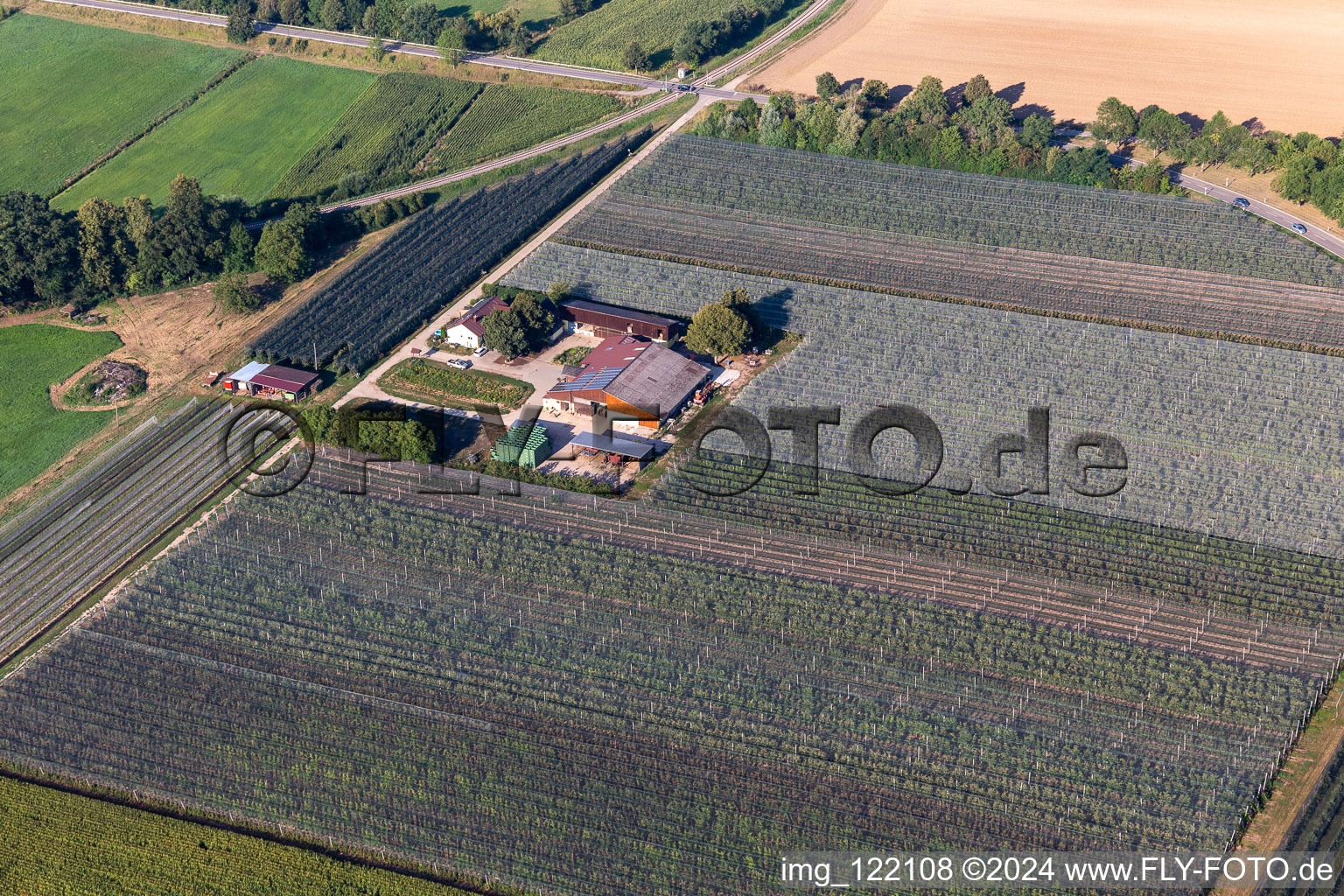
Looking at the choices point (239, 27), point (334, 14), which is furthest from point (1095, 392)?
point (239, 27)

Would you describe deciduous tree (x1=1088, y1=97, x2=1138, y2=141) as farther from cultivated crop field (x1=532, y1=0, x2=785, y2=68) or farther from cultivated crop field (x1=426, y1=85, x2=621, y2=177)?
cultivated crop field (x1=426, y1=85, x2=621, y2=177)

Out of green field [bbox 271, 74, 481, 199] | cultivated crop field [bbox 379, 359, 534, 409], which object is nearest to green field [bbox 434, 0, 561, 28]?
green field [bbox 271, 74, 481, 199]

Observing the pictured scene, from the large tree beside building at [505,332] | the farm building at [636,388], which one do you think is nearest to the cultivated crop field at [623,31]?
the large tree beside building at [505,332]

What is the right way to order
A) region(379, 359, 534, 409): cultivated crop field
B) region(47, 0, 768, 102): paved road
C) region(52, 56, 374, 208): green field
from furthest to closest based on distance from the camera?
1. region(47, 0, 768, 102): paved road
2. region(52, 56, 374, 208): green field
3. region(379, 359, 534, 409): cultivated crop field

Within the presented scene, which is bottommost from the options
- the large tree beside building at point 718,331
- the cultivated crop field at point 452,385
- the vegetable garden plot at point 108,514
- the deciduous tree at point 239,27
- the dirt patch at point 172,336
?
the vegetable garden plot at point 108,514

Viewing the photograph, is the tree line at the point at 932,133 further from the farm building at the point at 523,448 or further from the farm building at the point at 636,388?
the farm building at the point at 523,448

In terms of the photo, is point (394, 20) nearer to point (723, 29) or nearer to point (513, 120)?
point (513, 120)

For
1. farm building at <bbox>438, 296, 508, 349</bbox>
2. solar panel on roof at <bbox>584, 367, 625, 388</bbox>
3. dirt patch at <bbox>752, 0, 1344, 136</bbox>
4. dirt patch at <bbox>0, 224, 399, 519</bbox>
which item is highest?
dirt patch at <bbox>752, 0, 1344, 136</bbox>
